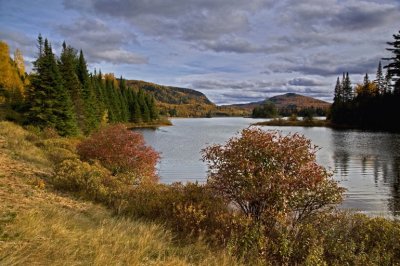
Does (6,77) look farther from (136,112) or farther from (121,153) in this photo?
(136,112)

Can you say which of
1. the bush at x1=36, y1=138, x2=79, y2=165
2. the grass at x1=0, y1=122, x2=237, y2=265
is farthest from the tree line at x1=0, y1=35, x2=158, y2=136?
the grass at x1=0, y1=122, x2=237, y2=265

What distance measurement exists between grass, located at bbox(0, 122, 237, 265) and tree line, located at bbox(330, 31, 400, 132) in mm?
72519

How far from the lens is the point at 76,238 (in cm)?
698

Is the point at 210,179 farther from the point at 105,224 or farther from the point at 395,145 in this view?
the point at 395,145

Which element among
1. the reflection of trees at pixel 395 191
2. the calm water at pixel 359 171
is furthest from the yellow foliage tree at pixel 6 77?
the reflection of trees at pixel 395 191

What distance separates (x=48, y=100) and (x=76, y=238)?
98.7 ft

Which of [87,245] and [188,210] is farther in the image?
[188,210]

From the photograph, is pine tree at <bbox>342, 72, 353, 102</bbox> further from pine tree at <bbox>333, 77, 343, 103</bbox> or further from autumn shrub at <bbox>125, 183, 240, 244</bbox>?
autumn shrub at <bbox>125, 183, 240, 244</bbox>

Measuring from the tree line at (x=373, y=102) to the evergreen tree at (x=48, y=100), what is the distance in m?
62.2

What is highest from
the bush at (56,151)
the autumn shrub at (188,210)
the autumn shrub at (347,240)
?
the bush at (56,151)

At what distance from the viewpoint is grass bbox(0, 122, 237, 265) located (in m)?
5.93

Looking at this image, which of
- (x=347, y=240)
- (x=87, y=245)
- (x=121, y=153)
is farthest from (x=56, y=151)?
(x=347, y=240)

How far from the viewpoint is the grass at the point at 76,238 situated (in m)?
5.93

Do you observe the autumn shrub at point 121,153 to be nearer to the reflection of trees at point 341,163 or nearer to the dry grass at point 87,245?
the dry grass at point 87,245
